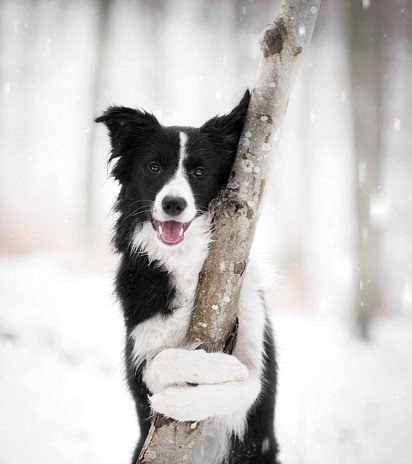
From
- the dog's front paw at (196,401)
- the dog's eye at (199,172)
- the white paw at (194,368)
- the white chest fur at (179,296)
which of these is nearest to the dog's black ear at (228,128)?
the dog's eye at (199,172)

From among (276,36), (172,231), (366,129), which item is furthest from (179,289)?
(366,129)

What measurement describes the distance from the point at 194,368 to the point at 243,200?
901 millimetres

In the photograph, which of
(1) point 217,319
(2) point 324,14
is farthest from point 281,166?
(1) point 217,319

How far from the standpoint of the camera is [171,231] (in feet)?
9.23

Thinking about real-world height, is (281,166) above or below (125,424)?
above

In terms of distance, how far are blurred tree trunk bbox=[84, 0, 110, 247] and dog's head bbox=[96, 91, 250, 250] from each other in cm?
565

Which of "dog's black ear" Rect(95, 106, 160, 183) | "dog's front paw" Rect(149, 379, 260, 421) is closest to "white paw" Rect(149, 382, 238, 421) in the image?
"dog's front paw" Rect(149, 379, 260, 421)

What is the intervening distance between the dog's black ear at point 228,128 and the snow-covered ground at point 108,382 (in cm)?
174

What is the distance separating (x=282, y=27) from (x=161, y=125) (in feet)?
3.42

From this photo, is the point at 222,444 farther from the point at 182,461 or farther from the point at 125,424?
the point at 125,424

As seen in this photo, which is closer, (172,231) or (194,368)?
(194,368)

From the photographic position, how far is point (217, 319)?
8.05ft

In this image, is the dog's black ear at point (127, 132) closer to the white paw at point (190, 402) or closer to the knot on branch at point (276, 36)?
the knot on branch at point (276, 36)

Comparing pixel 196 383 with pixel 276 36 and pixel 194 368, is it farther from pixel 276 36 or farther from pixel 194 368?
pixel 276 36
